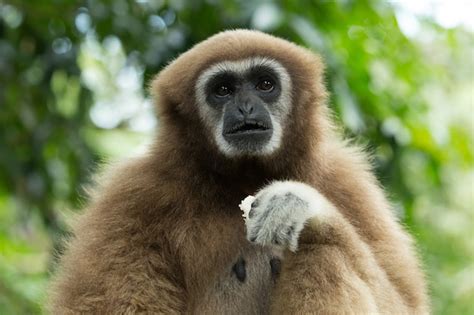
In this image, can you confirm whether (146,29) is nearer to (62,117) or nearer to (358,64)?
(62,117)

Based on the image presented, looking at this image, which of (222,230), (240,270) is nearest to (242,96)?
(222,230)

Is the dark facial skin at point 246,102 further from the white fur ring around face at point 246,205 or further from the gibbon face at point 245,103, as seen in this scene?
the white fur ring around face at point 246,205

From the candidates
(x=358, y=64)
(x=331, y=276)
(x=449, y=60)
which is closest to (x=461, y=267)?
(x=449, y=60)

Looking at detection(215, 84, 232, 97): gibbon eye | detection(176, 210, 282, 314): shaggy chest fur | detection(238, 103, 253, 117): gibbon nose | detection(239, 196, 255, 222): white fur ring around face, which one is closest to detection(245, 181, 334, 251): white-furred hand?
detection(239, 196, 255, 222): white fur ring around face

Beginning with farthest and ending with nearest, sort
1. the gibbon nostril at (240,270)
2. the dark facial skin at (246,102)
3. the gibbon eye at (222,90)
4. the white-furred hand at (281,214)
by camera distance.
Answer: the gibbon eye at (222,90) < the dark facial skin at (246,102) < the gibbon nostril at (240,270) < the white-furred hand at (281,214)

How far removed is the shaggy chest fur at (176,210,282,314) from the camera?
22.4 feet

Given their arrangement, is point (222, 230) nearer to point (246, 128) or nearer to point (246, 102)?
point (246, 128)

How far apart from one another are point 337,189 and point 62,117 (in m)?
4.91

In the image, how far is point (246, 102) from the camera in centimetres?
722

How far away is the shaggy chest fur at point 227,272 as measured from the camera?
22.4 ft

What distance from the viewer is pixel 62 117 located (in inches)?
444

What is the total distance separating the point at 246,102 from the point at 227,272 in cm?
136

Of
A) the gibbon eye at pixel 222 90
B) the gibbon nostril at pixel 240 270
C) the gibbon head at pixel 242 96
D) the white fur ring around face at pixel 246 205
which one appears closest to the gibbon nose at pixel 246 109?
the gibbon head at pixel 242 96

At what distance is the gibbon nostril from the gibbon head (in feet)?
2.77
